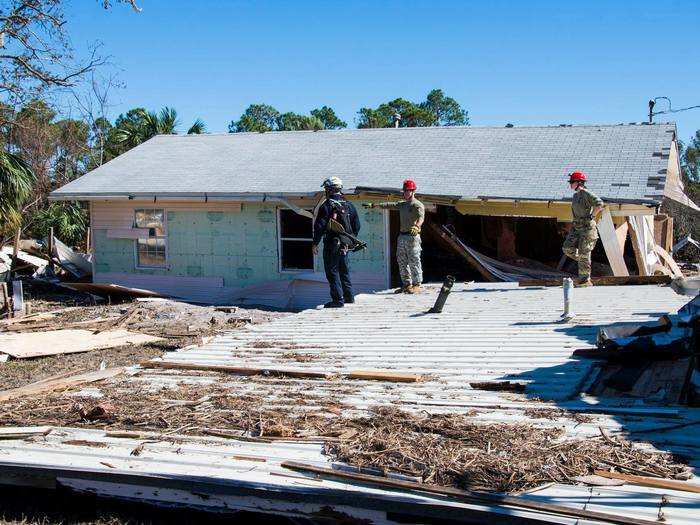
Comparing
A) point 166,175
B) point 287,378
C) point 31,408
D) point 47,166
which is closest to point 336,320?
point 287,378

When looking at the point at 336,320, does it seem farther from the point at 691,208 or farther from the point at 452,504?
the point at 691,208

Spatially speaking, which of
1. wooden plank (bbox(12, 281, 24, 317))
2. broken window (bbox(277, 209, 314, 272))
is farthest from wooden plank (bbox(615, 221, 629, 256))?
wooden plank (bbox(12, 281, 24, 317))

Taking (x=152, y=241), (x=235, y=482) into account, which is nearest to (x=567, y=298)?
(x=235, y=482)

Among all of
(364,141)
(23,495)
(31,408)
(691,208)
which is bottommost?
(23,495)

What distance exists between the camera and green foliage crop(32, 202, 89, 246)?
27719 mm

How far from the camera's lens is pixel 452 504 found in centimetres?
414

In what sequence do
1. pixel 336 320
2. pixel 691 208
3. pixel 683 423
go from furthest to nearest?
pixel 691 208 → pixel 336 320 → pixel 683 423

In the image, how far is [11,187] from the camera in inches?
690

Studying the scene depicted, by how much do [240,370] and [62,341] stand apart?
7.40 metres

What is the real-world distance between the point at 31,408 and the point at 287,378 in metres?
2.19

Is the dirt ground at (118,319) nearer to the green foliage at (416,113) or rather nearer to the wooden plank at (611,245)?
the wooden plank at (611,245)

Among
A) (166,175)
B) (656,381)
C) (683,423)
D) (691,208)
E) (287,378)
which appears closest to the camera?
(683,423)

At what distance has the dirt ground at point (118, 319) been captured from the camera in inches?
470

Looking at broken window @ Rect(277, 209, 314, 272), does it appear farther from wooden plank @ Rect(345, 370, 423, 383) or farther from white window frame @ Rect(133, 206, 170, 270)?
wooden plank @ Rect(345, 370, 423, 383)
